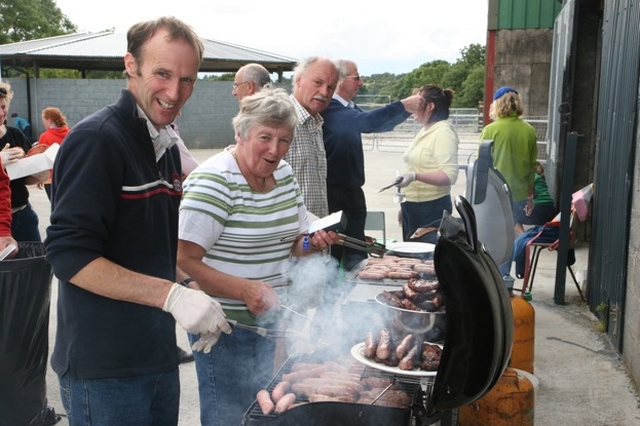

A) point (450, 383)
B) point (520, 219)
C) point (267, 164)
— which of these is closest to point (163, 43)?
point (267, 164)

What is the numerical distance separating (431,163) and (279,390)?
150 inches

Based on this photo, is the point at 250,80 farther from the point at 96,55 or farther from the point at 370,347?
the point at 96,55

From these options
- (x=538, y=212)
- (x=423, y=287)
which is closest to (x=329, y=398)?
(x=423, y=287)

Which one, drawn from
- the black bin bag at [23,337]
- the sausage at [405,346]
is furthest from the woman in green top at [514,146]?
the black bin bag at [23,337]

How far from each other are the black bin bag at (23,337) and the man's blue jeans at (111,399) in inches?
60.3

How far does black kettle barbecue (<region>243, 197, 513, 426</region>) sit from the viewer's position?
2.10m

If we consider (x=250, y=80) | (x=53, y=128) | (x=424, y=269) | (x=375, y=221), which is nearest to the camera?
(x=424, y=269)

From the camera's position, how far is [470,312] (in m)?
2.13

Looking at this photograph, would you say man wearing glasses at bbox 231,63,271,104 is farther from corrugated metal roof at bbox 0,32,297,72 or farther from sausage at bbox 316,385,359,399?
corrugated metal roof at bbox 0,32,297,72

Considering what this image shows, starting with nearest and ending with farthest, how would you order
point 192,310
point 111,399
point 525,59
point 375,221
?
point 192,310, point 111,399, point 375,221, point 525,59

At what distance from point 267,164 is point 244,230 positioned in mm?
326

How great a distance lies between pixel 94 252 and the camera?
79.0 inches

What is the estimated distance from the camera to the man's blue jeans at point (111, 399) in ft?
7.11

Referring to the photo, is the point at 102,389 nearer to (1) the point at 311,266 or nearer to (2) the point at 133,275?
(2) the point at 133,275
